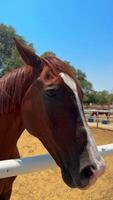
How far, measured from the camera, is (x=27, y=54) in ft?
7.34

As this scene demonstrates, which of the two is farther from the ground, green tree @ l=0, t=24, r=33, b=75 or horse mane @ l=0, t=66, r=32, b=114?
green tree @ l=0, t=24, r=33, b=75

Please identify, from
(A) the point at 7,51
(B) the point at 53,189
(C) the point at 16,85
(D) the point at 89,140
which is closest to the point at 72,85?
(D) the point at 89,140

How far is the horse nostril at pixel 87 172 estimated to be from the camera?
1.76 meters

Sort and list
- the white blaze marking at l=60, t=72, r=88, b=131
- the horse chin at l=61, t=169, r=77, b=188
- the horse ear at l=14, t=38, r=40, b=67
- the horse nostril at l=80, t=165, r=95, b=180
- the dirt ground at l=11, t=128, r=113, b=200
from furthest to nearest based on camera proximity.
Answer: the dirt ground at l=11, t=128, r=113, b=200 → the horse ear at l=14, t=38, r=40, b=67 → the white blaze marking at l=60, t=72, r=88, b=131 → the horse chin at l=61, t=169, r=77, b=188 → the horse nostril at l=80, t=165, r=95, b=180

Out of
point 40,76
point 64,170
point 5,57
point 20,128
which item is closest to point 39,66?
point 40,76

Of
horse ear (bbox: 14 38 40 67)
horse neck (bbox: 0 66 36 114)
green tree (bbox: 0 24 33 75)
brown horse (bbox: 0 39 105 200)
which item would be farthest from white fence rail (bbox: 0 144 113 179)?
green tree (bbox: 0 24 33 75)

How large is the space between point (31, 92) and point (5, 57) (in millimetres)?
35903

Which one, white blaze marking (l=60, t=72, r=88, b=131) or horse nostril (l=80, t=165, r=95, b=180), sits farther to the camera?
white blaze marking (l=60, t=72, r=88, b=131)

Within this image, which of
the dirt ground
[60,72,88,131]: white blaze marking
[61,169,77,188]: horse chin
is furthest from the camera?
the dirt ground

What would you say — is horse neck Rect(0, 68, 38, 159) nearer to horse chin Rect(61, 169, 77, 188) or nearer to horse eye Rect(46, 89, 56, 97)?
horse eye Rect(46, 89, 56, 97)

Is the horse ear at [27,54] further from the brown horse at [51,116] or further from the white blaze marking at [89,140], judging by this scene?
the white blaze marking at [89,140]

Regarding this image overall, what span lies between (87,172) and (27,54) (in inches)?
35.6

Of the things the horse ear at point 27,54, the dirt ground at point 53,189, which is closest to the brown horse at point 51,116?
the horse ear at point 27,54

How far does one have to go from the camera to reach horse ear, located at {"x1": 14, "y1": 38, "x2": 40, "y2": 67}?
2186 millimetres
